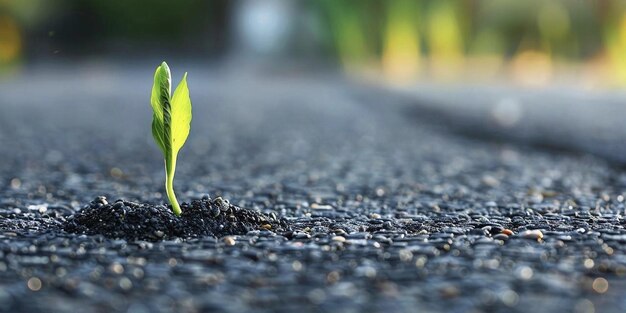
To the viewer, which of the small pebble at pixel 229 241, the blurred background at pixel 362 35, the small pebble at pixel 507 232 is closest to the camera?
the small pebble at pixel 229 241

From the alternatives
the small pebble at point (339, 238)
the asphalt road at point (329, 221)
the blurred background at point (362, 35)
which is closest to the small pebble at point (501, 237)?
the asphalt road at point (329, 221)

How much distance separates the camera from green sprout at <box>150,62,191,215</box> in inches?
83.0

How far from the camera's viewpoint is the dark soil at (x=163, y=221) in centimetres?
213

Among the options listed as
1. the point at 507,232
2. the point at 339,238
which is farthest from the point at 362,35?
the point at 339,238

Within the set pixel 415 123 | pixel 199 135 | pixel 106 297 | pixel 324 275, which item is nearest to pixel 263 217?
pixel 324 275

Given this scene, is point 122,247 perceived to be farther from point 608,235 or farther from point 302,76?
point 302,76

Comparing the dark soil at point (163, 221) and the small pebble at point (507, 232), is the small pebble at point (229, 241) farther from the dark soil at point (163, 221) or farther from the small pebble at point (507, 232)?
the small pebble at point (507, 232)

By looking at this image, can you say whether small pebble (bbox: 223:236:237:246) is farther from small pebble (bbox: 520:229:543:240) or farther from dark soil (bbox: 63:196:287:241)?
small pebble (bbox: 520:229:543:240)

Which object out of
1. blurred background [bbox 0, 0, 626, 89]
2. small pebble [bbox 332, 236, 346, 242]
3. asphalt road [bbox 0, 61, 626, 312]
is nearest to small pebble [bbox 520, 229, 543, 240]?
asphalt road [bbox 0, 61, 626, 312]

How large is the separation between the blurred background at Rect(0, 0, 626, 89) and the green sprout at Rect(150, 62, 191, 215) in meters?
6.04

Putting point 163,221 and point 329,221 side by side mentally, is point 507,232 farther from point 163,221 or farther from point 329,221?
point 163,221

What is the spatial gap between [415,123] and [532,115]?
0.84m

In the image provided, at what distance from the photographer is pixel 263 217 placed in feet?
7.66

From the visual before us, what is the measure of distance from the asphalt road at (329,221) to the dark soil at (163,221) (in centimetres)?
6
